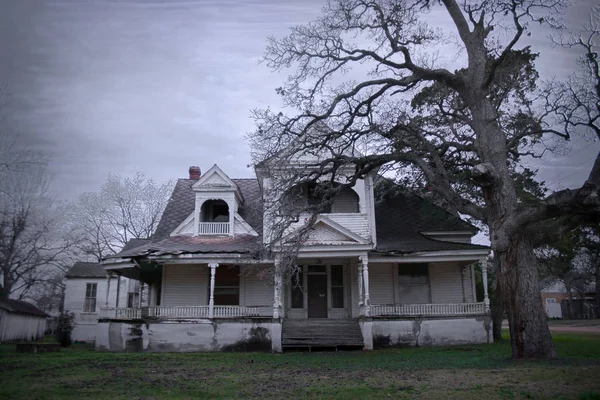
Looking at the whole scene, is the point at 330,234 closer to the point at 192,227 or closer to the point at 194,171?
the point at 192,227

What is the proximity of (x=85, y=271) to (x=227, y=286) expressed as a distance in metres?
17.8

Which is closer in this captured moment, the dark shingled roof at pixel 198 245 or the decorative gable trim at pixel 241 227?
the dark shingled roof at pixel 198 245

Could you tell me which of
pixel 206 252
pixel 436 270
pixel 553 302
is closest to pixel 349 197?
pixel 436 270

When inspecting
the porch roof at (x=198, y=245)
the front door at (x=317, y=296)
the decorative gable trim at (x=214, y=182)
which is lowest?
the front door at (x=317, y=296)

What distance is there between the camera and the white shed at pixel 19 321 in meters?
27.8

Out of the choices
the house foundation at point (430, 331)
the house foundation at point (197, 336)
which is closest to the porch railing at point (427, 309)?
the house foundation at point (430, 331)

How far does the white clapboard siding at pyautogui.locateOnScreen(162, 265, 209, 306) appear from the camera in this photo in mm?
21734

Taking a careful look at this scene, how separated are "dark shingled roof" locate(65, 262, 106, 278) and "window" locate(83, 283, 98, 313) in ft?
2.25

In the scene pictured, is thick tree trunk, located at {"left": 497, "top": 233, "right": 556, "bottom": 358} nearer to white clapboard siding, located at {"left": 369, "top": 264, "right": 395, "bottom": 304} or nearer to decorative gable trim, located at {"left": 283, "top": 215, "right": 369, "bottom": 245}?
decorative gable trim, located at {"left": 283, "top": 215, "right": 369, "bottom": 245}

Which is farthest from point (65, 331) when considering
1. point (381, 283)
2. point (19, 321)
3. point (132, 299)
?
point (381, 283)

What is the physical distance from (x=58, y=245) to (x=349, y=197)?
22.8m

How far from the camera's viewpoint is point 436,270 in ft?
73.1

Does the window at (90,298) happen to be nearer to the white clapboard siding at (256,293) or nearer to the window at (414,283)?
the white clapboard siding at (256,293)

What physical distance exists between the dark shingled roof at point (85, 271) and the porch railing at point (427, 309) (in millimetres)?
22056
